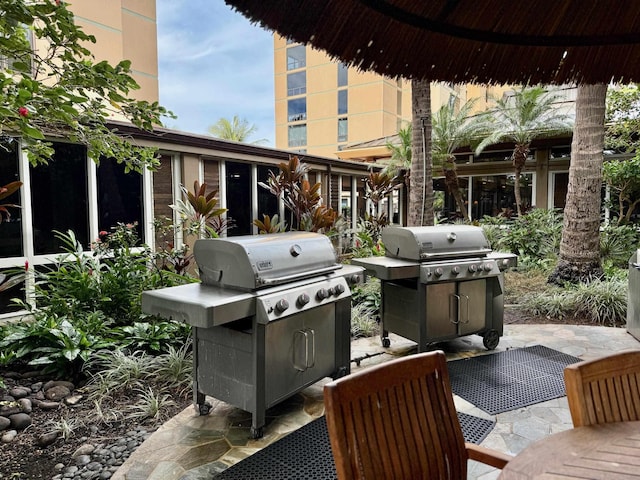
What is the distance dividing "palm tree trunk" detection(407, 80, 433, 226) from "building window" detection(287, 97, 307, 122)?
3104 centimetres

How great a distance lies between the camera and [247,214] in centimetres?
873

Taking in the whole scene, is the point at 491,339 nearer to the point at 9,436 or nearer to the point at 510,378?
the point at 510,378

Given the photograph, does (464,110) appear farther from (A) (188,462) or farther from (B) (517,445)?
(A) (188,462)

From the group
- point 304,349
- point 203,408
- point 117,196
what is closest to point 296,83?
point 117,196

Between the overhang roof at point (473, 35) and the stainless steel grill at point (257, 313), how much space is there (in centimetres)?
156

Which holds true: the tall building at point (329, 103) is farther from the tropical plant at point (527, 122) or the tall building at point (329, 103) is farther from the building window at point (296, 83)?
the tropical plant at point (527, 122)

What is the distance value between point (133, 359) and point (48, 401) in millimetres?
684

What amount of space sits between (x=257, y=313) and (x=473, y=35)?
76.5 inches

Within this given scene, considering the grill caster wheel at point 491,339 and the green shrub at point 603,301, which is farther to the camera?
the green shrub at point 603,301

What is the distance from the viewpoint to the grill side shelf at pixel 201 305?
255 centimetres

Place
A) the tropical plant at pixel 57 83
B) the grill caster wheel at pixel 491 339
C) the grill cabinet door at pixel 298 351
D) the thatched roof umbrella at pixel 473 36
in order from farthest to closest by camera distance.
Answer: the grill caster wheel at pixel 491 339, the grill cabinet door at pixel 298 351, the tropical plant at pixel 57 83, the thatched roof umbrella at pixel 473 36

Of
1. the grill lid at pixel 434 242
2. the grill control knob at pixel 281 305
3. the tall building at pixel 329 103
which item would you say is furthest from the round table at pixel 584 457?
the tall building at pixel 329 103

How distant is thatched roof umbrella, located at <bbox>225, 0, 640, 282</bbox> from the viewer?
1.54 metres

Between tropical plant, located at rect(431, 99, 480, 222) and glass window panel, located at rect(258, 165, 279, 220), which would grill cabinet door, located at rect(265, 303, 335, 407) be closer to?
glass window panel, located at rect(258, 165, 279, 220)
